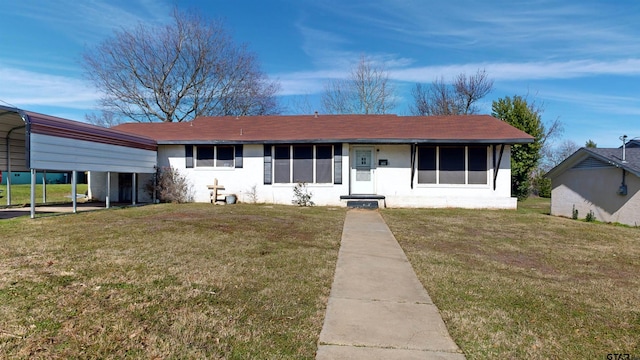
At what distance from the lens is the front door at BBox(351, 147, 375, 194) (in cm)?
1511

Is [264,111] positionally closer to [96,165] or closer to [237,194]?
[237,194]

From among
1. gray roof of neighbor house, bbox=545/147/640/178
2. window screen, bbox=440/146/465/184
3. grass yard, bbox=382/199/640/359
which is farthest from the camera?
window screen, bbox=440/146/465/184

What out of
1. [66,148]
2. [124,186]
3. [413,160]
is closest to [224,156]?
[124,186]

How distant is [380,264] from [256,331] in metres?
Result: 3.05

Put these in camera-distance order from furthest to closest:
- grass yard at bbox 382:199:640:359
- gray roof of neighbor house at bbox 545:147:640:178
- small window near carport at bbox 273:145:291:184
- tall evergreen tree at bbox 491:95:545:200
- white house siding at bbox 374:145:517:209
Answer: tall evergreen tree at bbox 491:95:545:200 → small window near carport at bbox 273:145:291:184 → white house siding at bbox 374:145:517:209 → gray roof of neighbor house at bbox 545:147:640:178 → grass yard at bbox 382:199:640:359

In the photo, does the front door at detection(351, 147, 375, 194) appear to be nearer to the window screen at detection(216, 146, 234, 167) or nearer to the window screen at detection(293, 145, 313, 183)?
the window screen at detection(293, 145, 313, 183)

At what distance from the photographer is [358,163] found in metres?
15.2

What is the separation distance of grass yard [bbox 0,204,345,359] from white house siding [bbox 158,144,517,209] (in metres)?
7.41

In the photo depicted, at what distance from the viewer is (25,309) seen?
10.9 ft

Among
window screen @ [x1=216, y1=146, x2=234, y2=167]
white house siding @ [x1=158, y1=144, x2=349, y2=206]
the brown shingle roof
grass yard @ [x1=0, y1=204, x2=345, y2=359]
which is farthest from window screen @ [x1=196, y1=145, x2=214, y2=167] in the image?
grass yard @ [x1=0, y1=204, x2=345, y2=359]

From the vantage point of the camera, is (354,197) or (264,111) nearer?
(354,197)

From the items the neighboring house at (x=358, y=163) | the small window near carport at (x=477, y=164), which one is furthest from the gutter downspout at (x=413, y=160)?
the small window near carport at (x=477, y=164)

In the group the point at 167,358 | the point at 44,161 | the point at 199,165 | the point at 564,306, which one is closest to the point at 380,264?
the point at 564,306

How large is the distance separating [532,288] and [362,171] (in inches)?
430
